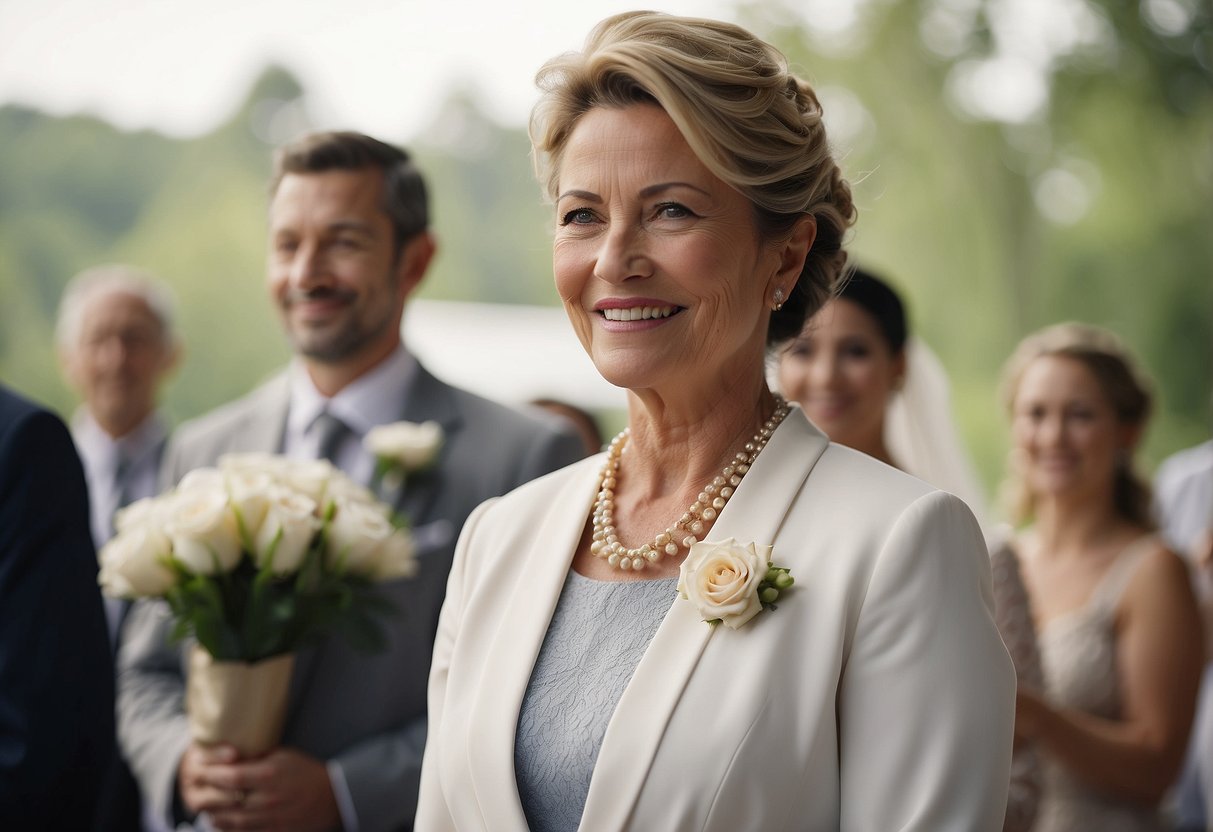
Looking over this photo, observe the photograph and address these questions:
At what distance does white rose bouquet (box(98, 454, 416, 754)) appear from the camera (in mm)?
2324

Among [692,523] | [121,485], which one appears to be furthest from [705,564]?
[121,485]

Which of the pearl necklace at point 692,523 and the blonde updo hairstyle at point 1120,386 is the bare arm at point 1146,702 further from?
the pearl necklace at point 692,523

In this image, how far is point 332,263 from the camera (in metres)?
3.00

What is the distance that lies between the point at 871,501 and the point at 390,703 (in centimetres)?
149

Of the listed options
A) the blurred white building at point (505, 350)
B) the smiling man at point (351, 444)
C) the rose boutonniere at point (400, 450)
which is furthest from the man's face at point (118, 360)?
the blurred white building at point (505, 350)

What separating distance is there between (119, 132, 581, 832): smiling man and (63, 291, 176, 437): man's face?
6.21 ft

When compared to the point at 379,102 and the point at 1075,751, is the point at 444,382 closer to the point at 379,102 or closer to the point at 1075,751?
the point at 1075,751

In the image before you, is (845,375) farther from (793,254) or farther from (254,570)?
(254,570)

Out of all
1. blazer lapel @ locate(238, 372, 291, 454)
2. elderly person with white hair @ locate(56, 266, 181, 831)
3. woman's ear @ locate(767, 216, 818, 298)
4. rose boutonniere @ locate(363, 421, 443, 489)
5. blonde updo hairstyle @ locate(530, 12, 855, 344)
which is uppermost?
blonde updo hairstyle @ locate(530, 12, 855, 344)

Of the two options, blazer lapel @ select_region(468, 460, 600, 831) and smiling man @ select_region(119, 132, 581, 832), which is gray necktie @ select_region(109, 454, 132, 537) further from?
blazer lapel @ select_region(468, 460, 600, 831)

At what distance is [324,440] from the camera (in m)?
3.05

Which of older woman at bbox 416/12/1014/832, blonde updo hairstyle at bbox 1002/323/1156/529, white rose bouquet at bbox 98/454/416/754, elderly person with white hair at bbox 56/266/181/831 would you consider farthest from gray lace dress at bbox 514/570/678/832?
elderly person with white hair at bbox 56/266/181/831

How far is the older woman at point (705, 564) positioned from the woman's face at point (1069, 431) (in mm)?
2168

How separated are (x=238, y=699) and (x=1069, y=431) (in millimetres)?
2687
